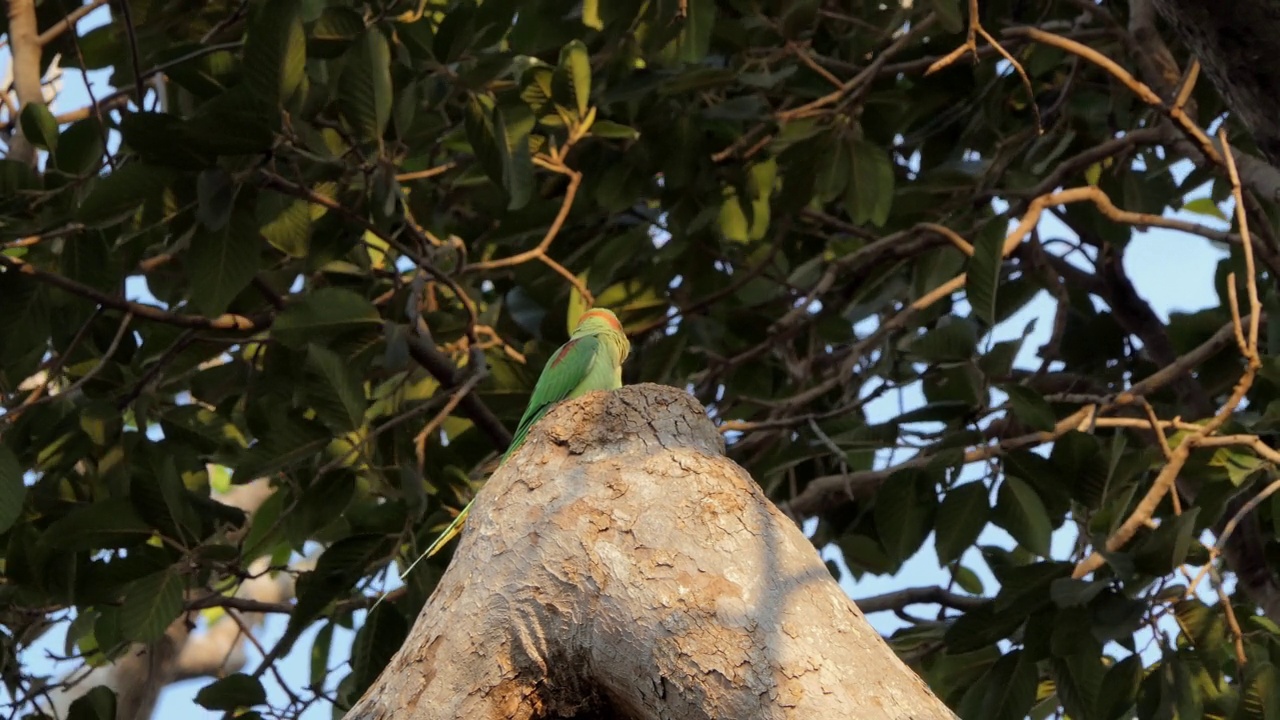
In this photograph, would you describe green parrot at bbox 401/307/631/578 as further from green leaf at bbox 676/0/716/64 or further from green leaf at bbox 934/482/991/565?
green leaf at bbox 934/482/991/565

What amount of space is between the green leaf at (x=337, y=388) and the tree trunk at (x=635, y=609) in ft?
5.36

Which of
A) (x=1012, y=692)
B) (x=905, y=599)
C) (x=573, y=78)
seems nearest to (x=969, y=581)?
(x=905, y=599)

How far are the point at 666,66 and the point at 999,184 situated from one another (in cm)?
162

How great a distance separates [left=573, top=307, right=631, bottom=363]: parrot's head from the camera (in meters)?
4.39

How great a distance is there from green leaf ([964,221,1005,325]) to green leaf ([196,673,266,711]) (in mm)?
2693

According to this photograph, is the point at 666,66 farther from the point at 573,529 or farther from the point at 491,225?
the point at 573,529

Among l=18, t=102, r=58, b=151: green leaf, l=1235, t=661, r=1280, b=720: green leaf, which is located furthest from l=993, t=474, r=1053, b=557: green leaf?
l=18, t=102, r=58, b=151: green leaf

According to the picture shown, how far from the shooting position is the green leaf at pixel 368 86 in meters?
3.94

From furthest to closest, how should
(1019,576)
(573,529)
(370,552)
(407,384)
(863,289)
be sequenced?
(863,289), (407,384), (370,552), (1019,576), (573,529)

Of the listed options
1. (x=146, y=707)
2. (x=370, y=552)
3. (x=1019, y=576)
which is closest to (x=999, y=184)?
(x=1019, y=576)

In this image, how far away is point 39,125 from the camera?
13.6ft

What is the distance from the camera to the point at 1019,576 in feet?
12.7

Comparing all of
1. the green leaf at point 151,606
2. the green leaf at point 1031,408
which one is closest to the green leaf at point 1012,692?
the green leaf at point 1031,408

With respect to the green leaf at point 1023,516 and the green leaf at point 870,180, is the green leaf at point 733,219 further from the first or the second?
the green leaf at point 1023,516
